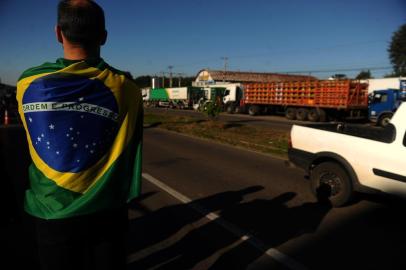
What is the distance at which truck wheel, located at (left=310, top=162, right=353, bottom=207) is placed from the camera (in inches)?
225

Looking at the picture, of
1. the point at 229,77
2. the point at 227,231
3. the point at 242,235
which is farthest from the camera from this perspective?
the point at 229,77

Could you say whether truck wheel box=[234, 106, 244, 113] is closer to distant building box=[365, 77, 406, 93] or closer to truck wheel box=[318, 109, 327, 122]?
truck wheel box=[318, 109, 327, 122]

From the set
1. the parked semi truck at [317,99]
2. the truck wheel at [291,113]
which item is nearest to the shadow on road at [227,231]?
the parked semi truck at [317,99]

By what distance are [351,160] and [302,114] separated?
961 inches

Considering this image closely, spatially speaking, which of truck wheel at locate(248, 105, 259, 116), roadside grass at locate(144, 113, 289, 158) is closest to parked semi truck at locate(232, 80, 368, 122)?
truck wheel at locate(248, 105, 259, 116)

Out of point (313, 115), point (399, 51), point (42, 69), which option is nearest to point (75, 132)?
point (42, 69)

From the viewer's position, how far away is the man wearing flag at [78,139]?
163cm

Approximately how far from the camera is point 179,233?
455cm

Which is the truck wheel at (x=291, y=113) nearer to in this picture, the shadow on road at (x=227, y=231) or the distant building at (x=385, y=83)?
the distant building at (x=385, y=83)

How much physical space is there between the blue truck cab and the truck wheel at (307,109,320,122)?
418 centimetres

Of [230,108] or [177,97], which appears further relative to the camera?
[177,97]

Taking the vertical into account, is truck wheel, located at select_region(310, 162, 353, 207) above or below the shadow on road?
above

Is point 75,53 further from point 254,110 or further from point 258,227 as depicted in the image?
point 254,110

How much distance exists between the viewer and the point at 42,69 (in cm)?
165
